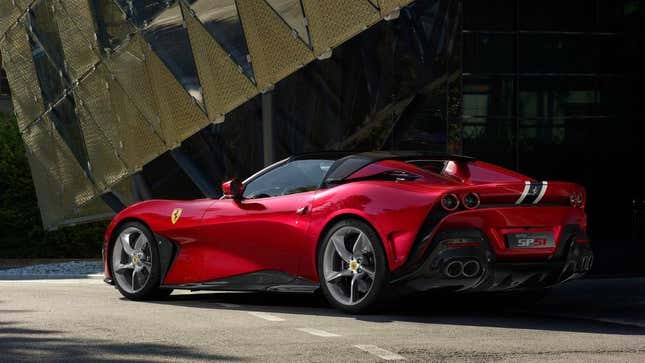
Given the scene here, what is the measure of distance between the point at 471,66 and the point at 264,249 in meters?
17.3

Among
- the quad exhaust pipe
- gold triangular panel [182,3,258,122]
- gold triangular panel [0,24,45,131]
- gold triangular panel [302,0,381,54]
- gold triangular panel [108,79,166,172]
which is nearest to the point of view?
the quad exhaust pipe

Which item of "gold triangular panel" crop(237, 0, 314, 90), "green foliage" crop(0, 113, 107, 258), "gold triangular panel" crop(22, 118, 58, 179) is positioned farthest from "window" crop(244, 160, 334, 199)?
"green foliage" crop(0, 113, 107, 258)

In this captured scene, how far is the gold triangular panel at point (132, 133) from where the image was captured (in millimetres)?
19234

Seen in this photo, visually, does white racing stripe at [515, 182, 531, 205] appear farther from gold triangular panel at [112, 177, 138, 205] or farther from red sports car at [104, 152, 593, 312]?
gold triangular panel at [112, 177, 138, 205]

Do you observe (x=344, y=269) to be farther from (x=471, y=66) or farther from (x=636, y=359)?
(x=471, y=66)

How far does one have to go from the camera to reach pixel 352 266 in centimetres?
956

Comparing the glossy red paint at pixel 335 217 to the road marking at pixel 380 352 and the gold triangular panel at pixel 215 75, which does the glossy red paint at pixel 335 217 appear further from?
the gold triangular panel at pixel 215 75

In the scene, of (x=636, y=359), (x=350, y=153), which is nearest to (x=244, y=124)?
(x=350, y=153)

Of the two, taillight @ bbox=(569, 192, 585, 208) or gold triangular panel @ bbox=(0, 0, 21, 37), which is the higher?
gold triangular panel @ bbox=(0, 0, 21, 37)

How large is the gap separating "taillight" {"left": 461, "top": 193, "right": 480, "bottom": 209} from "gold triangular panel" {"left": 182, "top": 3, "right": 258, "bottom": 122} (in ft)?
26.8

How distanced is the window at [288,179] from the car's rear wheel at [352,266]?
3.20ft

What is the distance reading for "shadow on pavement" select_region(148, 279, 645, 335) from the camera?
9.41 meters

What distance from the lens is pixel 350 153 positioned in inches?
420

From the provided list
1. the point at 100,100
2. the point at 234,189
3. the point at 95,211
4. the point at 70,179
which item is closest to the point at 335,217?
the point at 234,189
